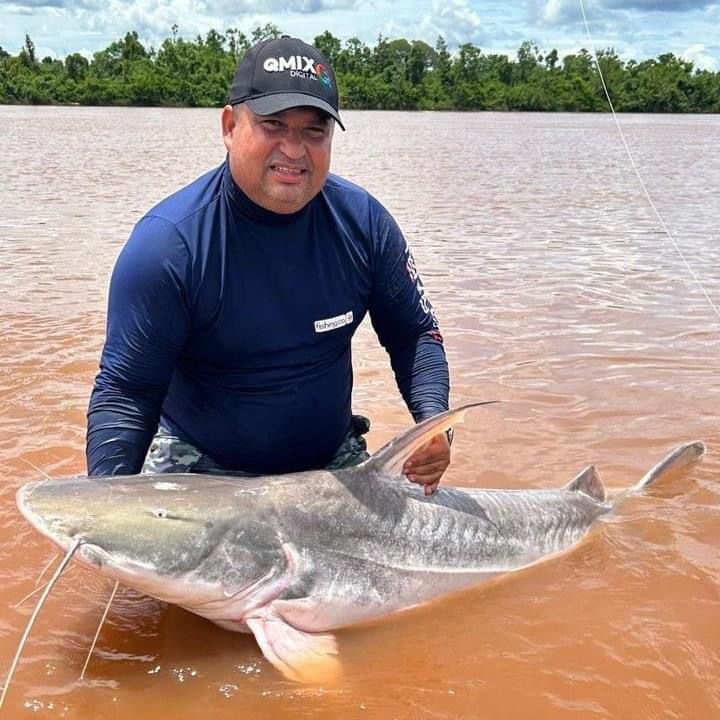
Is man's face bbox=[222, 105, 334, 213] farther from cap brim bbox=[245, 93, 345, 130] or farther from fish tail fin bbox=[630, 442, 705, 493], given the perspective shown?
fish tail fin bbox=[630, 442, 705, 493]

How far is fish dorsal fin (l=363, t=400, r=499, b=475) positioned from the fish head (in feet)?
1.68

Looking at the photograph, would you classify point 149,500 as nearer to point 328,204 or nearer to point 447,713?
point 447,713

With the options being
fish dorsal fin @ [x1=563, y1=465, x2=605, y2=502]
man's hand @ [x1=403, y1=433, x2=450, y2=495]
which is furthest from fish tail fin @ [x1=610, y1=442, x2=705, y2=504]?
man's hand @ [x1=403, y1=433, x2=450, y2=495]

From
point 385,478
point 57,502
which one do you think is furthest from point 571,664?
point 57,502

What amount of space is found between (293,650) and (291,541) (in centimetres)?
32

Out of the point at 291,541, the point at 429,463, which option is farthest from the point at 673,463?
the point at 291,541

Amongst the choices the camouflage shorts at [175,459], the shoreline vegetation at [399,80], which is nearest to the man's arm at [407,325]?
the camouflage shorts at [175,459]

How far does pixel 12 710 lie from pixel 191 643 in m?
0.57

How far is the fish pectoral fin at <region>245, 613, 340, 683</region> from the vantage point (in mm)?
2588

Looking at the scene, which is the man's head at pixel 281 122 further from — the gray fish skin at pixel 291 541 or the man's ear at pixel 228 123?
the gray fish skin at pixel 291 541

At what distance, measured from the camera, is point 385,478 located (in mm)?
3021

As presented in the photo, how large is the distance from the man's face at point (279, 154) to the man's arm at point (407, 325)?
0.46 m

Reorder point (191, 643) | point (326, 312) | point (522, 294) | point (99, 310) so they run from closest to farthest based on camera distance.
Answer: point (191, 643) → point (326, 312) → point (99, 310) → point (522, 294)

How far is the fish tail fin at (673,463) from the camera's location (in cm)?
411
